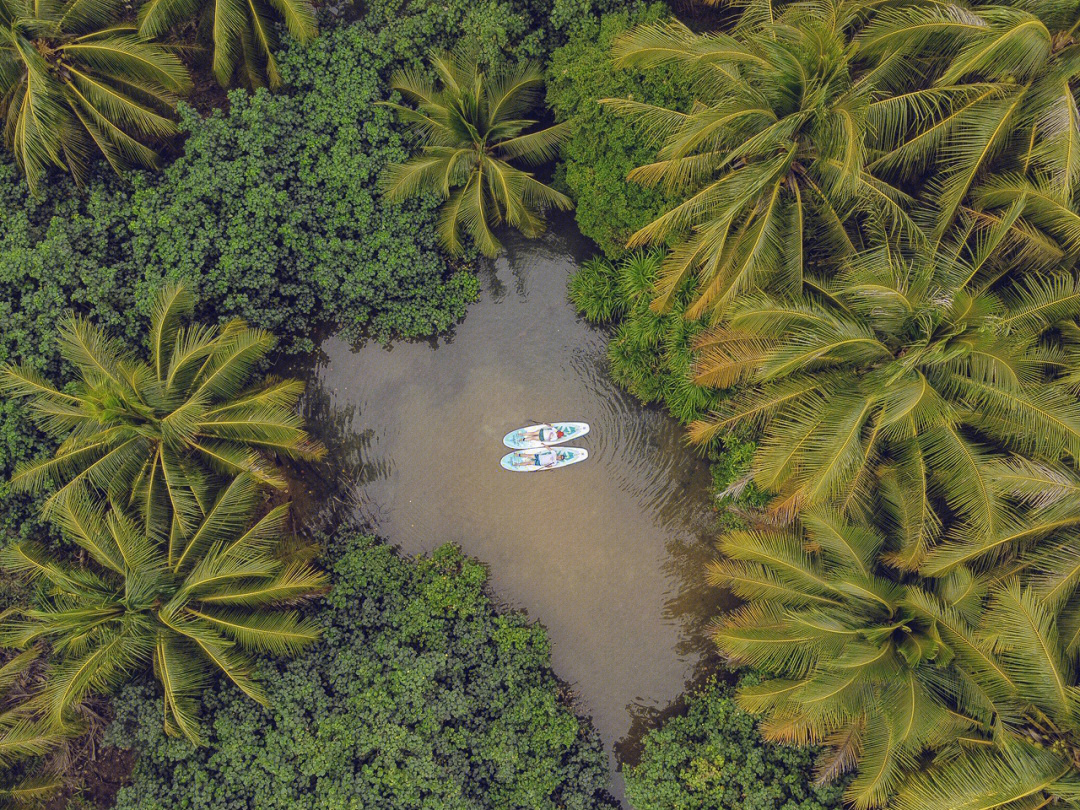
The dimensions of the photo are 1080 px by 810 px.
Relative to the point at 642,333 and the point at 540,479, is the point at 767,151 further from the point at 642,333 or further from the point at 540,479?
the point at 540,479

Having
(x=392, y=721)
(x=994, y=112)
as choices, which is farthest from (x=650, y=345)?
(x=392, y=721)

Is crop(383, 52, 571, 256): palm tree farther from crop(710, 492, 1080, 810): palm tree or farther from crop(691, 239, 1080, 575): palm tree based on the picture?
crop(710, 492, 1080, 810): palm tree

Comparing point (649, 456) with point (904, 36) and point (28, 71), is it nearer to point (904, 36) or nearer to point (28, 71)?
point (904, 36)

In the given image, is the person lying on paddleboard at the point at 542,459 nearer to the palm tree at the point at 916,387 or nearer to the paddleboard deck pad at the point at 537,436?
the paddleboard deck pad at the point at 537,436

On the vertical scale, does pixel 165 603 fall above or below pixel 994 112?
below

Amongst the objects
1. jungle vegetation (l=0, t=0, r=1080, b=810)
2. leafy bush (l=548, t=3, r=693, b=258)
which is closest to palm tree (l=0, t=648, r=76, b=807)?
jungle vegetation (l=0, t=0, r=1080, b=810)

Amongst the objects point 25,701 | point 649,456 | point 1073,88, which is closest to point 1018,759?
point 649,456

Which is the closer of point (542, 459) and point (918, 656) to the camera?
point (918, 656)
